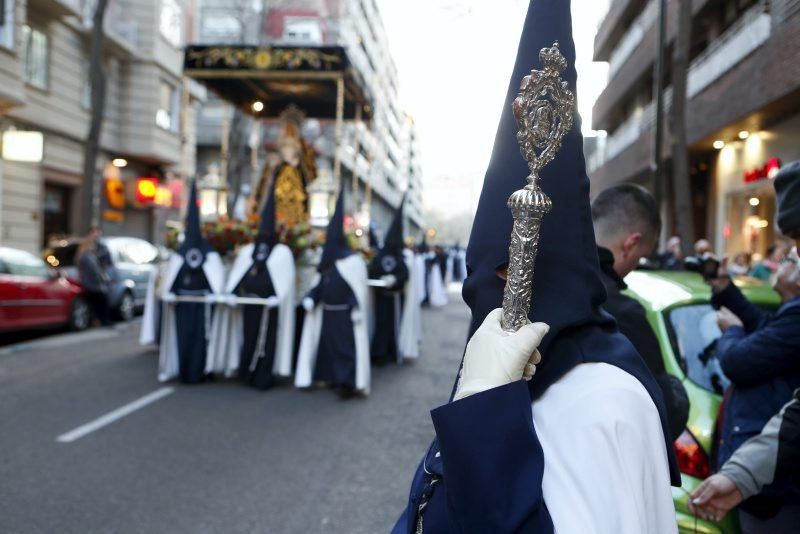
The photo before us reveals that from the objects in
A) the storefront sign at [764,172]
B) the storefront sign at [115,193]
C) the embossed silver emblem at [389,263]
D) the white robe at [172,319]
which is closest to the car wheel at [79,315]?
the white robe at [172,319]

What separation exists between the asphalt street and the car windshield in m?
2.07

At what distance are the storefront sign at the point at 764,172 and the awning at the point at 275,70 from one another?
810 cm

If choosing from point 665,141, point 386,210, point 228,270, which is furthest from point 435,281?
point 386,210

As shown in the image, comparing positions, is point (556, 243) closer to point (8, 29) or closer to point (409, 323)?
point (409, 323)

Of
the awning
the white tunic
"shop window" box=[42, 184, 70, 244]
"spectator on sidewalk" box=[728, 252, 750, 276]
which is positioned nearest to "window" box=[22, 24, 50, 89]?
"shop window" box=[42, 184, 70, 244]

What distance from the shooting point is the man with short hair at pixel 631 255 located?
2.54 metres

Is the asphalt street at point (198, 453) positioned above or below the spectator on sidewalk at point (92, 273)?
below

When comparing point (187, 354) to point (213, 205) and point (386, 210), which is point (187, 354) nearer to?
point (213, 205)

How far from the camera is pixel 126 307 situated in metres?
14.6

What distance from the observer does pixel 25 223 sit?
18.9m

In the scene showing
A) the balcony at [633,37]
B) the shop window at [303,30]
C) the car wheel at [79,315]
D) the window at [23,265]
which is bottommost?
the car wheel at [79,315]

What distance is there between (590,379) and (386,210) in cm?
6596

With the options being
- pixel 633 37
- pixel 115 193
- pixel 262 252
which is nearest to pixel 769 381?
pixel 262 252

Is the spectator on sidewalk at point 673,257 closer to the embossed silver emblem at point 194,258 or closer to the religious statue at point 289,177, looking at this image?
the religious statue at point 289,177
